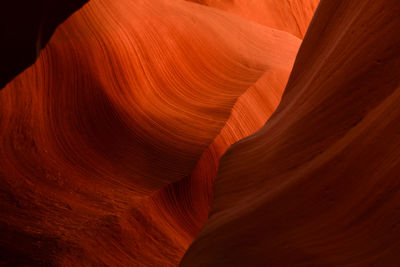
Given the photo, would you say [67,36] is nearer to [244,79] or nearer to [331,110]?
[244,79]

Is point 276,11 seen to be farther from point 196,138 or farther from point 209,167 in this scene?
point 209,167

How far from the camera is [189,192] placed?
304cm

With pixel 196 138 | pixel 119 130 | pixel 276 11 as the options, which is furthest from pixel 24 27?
pixel 276 11

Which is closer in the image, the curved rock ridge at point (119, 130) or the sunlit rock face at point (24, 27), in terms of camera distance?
the sunlit rock face at point (24, 27)

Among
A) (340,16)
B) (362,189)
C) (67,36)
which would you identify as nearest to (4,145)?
(67,36)

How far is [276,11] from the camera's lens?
6.12 metres

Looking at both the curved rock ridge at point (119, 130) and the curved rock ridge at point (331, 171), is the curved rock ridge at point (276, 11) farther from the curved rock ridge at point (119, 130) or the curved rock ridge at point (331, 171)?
the curved rock ridge at point (331, 171)

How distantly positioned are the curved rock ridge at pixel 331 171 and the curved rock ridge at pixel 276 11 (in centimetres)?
366

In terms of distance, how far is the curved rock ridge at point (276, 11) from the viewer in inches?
212

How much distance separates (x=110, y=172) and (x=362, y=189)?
2130mm

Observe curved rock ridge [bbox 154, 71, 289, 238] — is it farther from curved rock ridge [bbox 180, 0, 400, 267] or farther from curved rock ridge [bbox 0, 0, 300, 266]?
curved rock ridge [bbox 180, 0, 400, 267]

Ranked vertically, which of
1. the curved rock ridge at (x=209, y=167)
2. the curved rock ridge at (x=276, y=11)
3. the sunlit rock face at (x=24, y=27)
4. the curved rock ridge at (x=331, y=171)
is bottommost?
the curved rock ridge at (x=331, y=171)

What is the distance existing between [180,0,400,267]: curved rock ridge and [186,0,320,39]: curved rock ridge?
3.66m

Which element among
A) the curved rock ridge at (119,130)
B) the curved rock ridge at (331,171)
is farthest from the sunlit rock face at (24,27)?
the curved rock ridge at (119,130)
